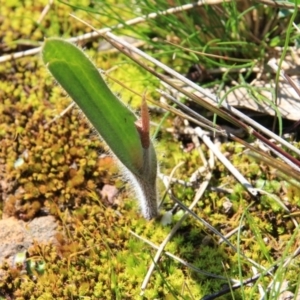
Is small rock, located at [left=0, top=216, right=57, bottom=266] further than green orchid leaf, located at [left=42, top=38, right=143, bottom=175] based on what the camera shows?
Yes

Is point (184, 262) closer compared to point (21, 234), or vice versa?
point (184, 262)

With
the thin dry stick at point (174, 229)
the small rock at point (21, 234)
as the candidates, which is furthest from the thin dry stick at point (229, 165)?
the small rock at point (21, 234)

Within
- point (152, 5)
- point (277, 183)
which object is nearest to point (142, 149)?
point (277, 183)

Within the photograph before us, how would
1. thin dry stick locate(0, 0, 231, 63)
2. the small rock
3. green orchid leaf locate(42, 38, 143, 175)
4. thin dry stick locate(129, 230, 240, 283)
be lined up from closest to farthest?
green orchid leaf locate(42, 38, 143, 175) → thin dry stick locate(129, 230, 240, 283) → the small rock → thin dry stick locate(0, 0, 231, 63)

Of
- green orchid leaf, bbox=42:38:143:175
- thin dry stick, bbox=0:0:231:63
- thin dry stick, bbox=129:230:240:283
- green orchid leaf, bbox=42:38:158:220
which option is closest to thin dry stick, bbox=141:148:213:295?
thin dry stick, bbox=129:230:240:283

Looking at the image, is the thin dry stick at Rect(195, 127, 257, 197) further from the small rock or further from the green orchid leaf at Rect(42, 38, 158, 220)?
the small rock

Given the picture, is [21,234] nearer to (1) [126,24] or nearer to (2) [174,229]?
(2) [174,229]

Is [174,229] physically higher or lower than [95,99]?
lower

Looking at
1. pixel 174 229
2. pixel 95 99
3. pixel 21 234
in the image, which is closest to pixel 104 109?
pixel 95 99
